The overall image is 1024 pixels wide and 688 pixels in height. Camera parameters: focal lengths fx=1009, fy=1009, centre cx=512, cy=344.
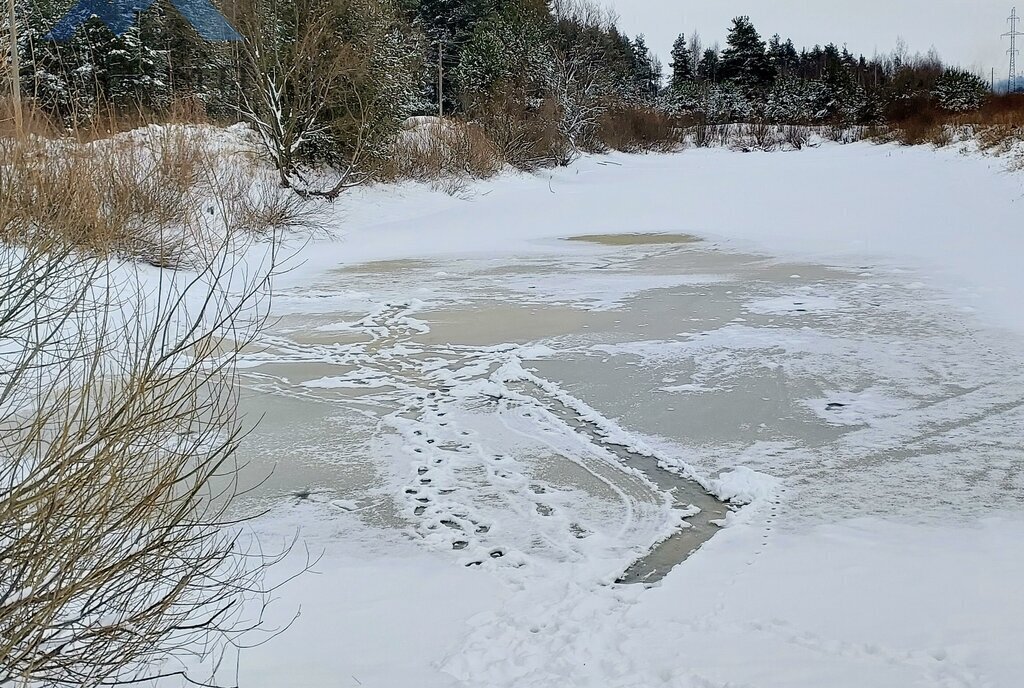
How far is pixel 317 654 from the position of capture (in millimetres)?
3432

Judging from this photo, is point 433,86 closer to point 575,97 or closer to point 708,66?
point 575,97

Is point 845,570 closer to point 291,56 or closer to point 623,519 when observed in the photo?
point 623,519

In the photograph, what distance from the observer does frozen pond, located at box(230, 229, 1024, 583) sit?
15.4 ft

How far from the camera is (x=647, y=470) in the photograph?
17.5 feet

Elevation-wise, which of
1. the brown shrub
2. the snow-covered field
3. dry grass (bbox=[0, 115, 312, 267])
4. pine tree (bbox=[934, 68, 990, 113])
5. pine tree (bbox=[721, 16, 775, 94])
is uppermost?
pine tree (bbox=[721, 16, 775, 94])

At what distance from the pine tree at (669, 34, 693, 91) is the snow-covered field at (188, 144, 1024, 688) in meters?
59.5

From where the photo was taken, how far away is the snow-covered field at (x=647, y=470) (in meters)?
3.45

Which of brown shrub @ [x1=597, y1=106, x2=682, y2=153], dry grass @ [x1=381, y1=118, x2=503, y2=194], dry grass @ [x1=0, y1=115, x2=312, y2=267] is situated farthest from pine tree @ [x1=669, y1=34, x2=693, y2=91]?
dry grass @ [x1=0, y1=115, x2=312, y2=267]

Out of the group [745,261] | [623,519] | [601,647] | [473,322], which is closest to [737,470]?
[623,519]

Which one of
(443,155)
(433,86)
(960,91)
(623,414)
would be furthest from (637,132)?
(623,414)

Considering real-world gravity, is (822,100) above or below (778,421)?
above

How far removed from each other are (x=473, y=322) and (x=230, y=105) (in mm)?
11395

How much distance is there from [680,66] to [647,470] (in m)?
72.5

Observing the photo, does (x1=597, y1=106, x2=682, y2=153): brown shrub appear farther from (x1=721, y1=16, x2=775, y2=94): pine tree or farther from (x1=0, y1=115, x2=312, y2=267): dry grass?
(x1=0, y1=115, x2=312, y2=267): dry grass
